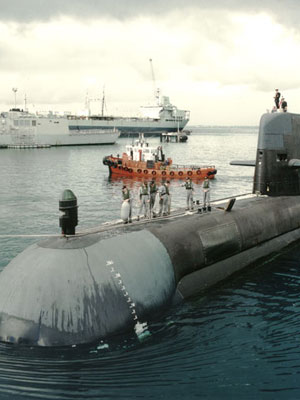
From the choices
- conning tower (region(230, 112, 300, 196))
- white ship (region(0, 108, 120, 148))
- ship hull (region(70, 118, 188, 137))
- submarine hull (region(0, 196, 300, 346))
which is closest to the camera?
submarine hull (region(0, 196, 300, 346))

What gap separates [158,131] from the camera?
169 meters

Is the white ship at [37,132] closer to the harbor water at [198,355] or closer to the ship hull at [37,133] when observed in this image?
the ship hull at [37,133]

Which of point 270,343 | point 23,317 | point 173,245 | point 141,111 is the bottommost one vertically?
point 270,343

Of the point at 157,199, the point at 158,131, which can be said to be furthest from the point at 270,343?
the point at 158,131

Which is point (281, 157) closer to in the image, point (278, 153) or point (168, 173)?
point (278, 153)

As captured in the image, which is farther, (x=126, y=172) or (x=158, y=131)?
(x=158, y=131)

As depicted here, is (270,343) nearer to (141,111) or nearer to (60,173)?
(60,173)

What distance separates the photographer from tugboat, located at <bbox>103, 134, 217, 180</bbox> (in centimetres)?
5491

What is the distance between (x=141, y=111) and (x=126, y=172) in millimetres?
123785

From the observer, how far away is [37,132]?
108875 mm

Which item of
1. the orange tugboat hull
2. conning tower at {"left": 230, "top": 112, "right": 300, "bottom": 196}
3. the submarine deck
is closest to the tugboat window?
conning tower at {"left": 230, "top": 112, "right": 300, "bottom": 196}

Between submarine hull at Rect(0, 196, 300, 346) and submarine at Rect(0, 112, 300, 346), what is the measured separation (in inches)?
1.0

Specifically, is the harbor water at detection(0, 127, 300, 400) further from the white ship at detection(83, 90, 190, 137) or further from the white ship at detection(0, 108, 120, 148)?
the white ship at detection(83, 90, 190, 137)

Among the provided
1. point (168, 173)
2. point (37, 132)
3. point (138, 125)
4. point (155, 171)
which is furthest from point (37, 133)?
point (168, 173)
